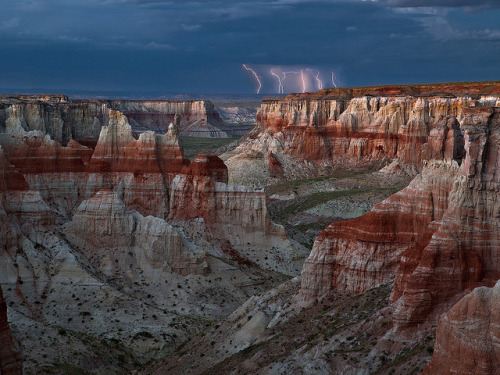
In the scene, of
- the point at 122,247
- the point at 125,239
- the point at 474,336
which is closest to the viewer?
A: the point at 474,336

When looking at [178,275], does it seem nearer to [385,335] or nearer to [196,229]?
[196,229]

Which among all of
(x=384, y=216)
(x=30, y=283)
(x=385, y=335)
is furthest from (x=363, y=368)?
(x=30, y=283)

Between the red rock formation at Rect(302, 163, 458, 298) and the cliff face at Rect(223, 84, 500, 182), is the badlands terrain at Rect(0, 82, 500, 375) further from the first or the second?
the cliff face at Rect(223, 84, 500, 182)

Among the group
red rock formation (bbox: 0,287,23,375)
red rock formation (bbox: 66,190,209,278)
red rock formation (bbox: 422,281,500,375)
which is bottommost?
Result: red rock formation (bbox: 66,190,209,278)

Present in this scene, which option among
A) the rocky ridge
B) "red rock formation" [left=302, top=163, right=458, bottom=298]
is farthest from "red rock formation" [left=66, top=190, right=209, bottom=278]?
"red rock formation" [left=302, top=163, right=458, bottom=298]

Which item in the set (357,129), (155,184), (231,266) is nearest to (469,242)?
(231,266)

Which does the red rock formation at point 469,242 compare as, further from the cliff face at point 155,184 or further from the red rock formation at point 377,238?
the cliff face at point 155,184

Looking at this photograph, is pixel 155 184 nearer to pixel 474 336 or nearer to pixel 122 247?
pixel 122 247
